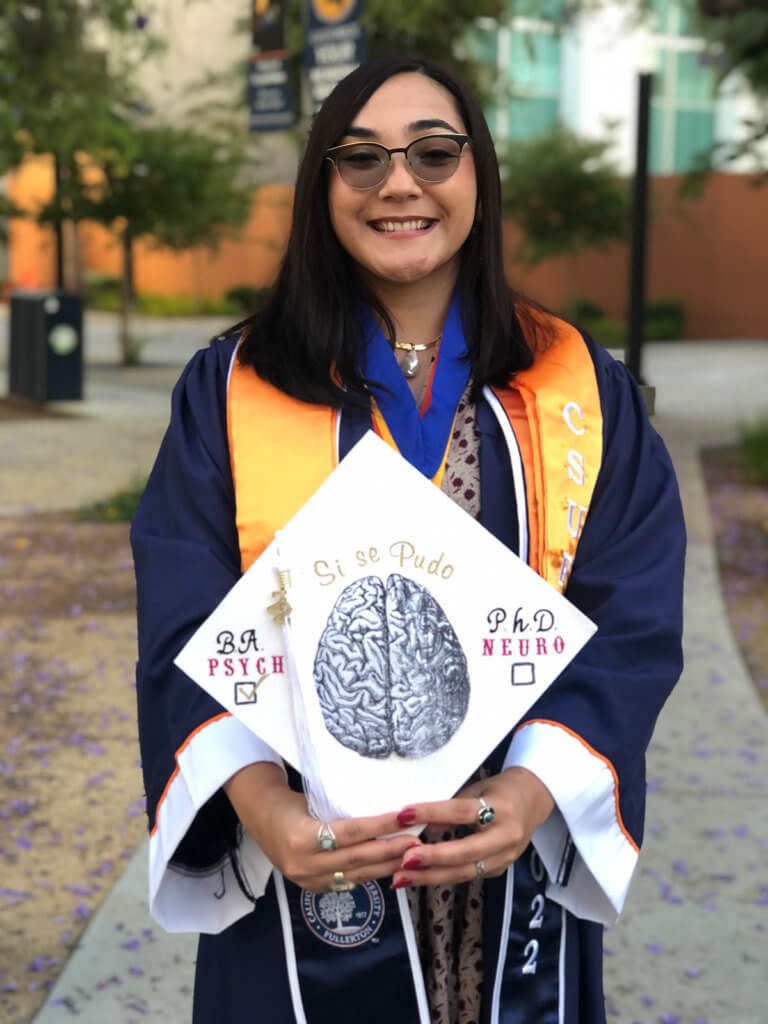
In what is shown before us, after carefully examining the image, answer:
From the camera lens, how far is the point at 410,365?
2.00m

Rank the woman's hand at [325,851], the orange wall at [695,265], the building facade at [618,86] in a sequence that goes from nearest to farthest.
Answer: the woman's hand at [325,851], the orange wall at [695,265], the building facade at [618,86]

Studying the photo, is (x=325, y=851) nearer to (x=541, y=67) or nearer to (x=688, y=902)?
(x=688, y=902)

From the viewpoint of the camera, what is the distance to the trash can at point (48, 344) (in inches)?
564

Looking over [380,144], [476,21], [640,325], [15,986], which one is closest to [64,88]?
[476,21]

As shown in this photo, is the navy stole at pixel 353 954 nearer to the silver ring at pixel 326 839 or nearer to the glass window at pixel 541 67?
the silver ring at pixel 326 839

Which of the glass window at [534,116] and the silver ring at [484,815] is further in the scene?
the glass window at [534,116]

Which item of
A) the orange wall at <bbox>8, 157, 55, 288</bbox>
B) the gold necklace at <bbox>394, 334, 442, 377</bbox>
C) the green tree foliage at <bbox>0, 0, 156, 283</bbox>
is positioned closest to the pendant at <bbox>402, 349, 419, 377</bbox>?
the gold necklace at <bbox>394, 334, 442, 377</bbox>

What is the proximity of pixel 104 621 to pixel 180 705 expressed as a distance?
484 cm

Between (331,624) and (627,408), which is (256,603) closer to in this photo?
(331,624)

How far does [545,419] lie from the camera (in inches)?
75.2

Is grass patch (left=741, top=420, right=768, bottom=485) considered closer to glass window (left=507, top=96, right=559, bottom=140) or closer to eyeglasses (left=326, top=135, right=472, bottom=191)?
eyeglasses (left=326, top=135, right=472, bottom=191)

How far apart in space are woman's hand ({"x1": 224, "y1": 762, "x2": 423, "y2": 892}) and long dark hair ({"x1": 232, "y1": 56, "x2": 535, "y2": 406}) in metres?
0.58

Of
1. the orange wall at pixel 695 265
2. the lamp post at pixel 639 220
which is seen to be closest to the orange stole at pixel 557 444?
the lamp post at pixel 639 220

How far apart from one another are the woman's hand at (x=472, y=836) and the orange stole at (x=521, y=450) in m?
0.30
